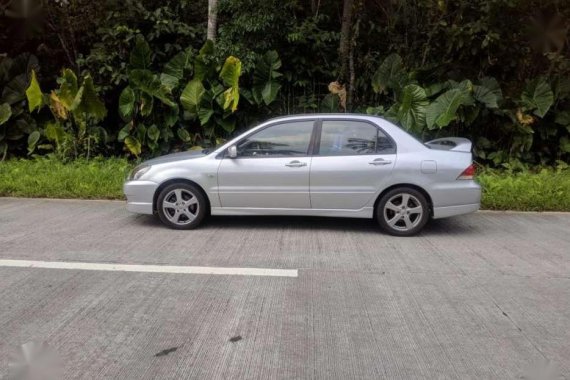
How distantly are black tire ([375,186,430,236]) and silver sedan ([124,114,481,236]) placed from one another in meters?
0.01

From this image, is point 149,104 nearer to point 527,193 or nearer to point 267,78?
point 267,78

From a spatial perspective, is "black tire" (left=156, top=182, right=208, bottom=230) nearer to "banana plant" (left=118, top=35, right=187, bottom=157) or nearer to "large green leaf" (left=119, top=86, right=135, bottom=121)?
"banana plant" (left=118, top=35, right=187, bottom=157)

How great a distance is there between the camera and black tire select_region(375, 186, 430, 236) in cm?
696

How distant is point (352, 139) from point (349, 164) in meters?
0.37

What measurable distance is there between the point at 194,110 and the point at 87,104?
220 cm

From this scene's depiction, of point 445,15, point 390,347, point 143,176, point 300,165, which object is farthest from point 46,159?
point 390,347

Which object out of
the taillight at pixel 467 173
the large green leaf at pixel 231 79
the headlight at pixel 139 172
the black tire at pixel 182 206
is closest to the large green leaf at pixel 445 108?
the taillight at pixel 467 173

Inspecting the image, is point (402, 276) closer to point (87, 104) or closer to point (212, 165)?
point (212, 165)

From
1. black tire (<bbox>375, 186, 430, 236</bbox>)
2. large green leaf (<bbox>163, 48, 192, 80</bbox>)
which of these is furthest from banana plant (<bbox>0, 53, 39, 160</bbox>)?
black tire (<bbox>375, 186, 430, 236</bbox>)

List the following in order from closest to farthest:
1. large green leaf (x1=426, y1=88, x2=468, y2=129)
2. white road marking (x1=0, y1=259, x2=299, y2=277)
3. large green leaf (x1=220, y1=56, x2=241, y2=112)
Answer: white road marking (x1=0, y1=259, x2=299, y2=277), large green leaf (x1=426, y1=88, x2=468, y2=129), large green leaf (x1=220, y1=56, x2=241, y2=112)

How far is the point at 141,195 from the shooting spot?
23.9 ft

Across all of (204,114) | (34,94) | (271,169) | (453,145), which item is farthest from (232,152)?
(34,94)

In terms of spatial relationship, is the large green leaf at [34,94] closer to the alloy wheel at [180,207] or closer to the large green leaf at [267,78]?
the large green leaf at [267,78]

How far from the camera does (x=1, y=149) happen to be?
12.5m
